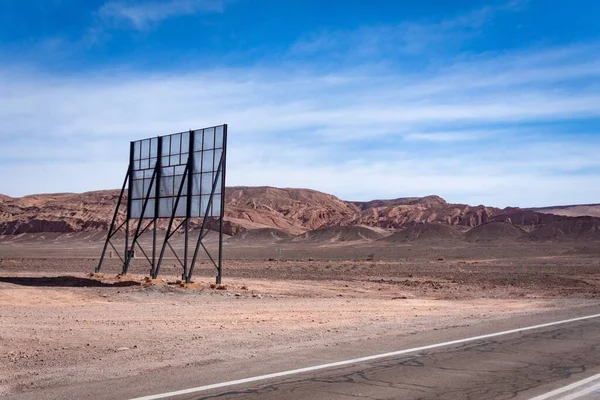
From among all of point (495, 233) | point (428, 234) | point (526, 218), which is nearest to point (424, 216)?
point (526, 218)

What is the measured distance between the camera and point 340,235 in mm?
125938

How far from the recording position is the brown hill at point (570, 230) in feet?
326

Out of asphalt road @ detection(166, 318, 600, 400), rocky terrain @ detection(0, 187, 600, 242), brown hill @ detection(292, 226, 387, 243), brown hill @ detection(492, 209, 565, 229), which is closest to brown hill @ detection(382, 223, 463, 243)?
rocky terrain @ detection(0, 187, 600, 242)

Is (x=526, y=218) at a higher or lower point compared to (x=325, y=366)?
higher

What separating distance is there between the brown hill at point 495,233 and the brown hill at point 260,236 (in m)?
34.9

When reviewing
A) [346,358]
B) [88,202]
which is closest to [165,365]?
[346,358]

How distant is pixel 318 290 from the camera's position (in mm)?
29000

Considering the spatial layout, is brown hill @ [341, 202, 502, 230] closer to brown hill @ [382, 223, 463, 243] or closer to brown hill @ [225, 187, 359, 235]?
brown hill @ [225, 187, 359, 235]

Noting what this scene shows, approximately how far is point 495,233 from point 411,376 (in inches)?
4096

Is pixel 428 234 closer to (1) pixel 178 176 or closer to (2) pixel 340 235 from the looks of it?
(2) pixel 340 235

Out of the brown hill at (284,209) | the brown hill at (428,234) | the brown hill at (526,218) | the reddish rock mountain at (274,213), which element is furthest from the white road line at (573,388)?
the brown hill at (284,209)

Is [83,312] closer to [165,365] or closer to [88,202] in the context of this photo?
[165,365]

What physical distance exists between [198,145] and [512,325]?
1730 cm

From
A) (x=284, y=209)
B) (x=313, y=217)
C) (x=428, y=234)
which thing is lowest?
(x=428, y=234)
